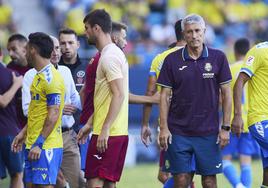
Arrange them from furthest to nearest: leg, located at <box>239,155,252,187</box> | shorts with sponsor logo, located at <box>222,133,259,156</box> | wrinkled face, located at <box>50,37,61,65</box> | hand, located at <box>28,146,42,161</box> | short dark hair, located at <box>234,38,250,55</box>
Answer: shorts with sponsor logo, located at <box>222,133,259,156</box> → short dark hair, located at <box>234,38,250,55</box> → leg, located at <box>239,155,252,187</box> → wrinkled face, located at <box>50,37,61,65</box> → hand, located at <box>28,146,42,161</box>

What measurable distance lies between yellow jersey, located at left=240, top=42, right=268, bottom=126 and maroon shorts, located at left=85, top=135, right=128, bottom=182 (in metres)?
1.89

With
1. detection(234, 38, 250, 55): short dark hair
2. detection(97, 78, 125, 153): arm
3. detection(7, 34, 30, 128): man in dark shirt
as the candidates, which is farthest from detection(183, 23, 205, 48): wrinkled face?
detection(234, 38, 250, 55): short dark hair

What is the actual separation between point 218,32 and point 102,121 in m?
18.4

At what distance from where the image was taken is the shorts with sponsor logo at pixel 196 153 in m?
10.8

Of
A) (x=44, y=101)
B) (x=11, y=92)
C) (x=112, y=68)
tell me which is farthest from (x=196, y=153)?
(x=11, y=92)

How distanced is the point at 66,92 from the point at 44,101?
1210 mm

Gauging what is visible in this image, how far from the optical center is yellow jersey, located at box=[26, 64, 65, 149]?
1010 cm

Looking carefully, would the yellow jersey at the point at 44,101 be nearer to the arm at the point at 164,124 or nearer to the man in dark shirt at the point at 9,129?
the arm at the point at 164,124

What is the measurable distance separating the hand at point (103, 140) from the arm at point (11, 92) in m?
3.10

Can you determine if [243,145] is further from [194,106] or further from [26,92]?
[26,92]

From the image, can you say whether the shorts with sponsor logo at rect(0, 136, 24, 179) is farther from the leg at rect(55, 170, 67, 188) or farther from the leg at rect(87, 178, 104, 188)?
the leg at rect(87, 178, 104, 188)

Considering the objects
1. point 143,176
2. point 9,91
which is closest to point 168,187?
point 9,91

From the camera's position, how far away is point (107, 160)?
391 inches

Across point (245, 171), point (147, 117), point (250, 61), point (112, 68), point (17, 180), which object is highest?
point (250, 61)
